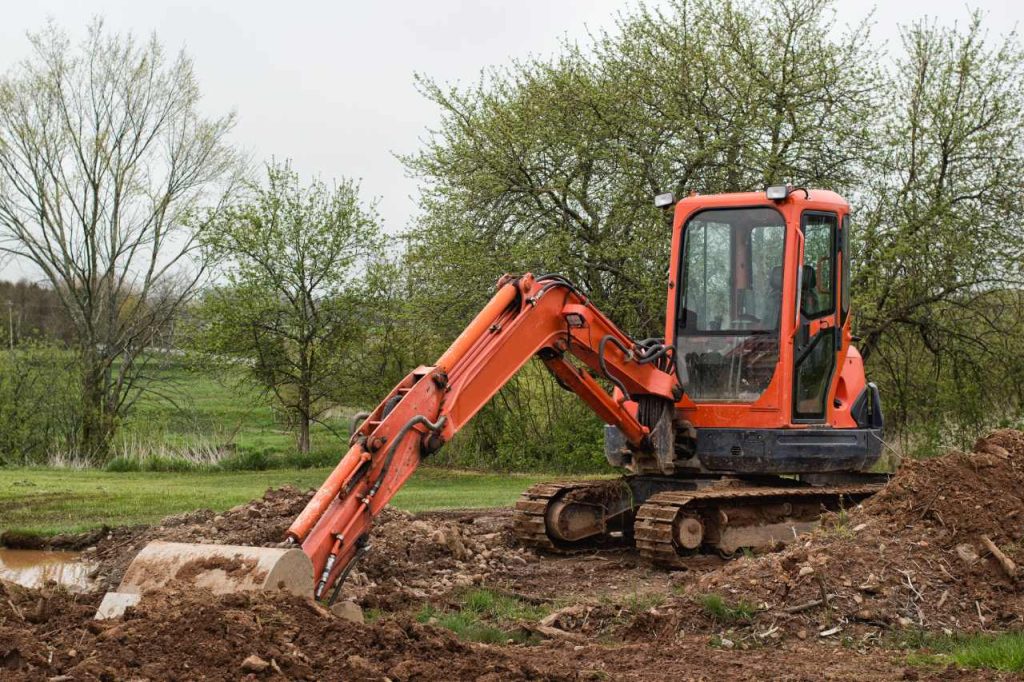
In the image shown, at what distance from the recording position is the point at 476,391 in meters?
8.91

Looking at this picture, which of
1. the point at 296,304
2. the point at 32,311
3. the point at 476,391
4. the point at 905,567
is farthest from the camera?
the point at 32,311

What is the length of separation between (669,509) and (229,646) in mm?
5264

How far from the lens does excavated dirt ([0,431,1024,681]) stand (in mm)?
5695

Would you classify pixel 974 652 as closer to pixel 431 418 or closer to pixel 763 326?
pixel 431 418

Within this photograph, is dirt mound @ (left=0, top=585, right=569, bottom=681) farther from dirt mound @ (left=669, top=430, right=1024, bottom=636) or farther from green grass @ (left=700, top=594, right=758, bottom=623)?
dirt mound @ (left=669, top=430, right=1024, bottom=636)

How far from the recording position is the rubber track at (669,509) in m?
10.0

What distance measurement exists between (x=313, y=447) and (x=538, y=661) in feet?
75.6

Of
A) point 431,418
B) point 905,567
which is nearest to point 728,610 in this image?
point 905,567

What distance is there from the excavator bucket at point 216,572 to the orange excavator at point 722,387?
346cm

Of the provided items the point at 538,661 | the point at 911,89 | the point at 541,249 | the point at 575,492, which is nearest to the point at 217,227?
the point at 541,249

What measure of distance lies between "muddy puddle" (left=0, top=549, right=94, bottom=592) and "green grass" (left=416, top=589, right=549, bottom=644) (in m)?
3.18

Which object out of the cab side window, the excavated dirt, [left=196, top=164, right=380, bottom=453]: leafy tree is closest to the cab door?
the cab side window

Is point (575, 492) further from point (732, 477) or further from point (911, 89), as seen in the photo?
point (911, 89)

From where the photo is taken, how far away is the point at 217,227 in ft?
94.5
